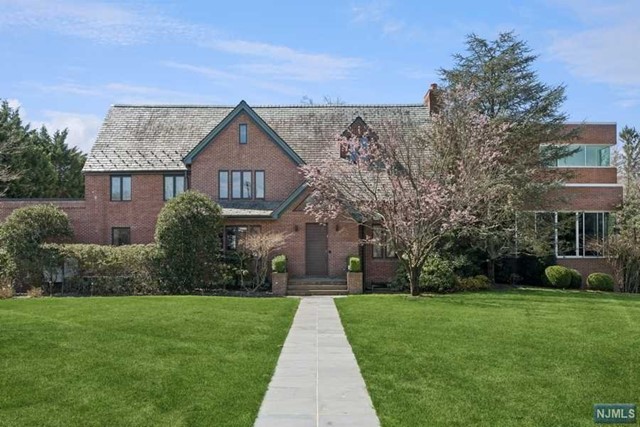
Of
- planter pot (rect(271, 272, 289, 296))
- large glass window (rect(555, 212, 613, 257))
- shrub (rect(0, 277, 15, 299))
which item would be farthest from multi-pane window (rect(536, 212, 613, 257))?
shrub (rect(0, 277, 15, 299))

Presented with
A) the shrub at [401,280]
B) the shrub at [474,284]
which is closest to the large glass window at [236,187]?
the shrub at [401,280]

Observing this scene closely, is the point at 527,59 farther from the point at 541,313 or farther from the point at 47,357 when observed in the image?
the point at 47,357

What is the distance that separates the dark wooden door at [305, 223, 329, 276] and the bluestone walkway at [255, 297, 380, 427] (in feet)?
42.1

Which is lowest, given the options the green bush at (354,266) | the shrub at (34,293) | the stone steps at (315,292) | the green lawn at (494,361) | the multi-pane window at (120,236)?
the stone steps at (315,292)

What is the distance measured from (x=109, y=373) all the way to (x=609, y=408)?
6.95m

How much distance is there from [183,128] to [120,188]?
443 cm

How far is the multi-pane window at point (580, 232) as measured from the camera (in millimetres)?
28266

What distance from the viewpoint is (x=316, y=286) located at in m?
25.1

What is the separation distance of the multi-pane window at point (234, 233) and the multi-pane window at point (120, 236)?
4940mm

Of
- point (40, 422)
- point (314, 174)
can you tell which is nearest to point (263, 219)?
point (314, 174)

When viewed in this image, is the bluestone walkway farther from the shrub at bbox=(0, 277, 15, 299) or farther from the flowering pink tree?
the shrub at bbox=(0, 277, 15, 299)

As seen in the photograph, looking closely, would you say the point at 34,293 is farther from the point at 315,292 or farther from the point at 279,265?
the point at 315,292

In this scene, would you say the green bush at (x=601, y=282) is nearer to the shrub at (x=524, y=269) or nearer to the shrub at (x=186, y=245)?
the shrub at (x=524, y=269)

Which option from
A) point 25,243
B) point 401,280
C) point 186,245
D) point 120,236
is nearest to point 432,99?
point 401,280
